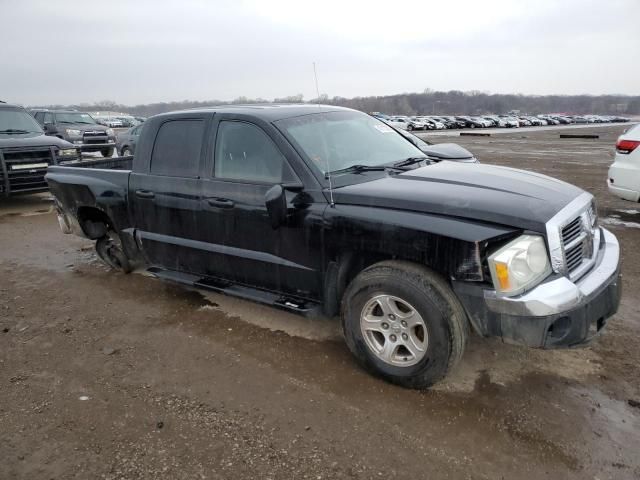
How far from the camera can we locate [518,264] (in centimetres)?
270

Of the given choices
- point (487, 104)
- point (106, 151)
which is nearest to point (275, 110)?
point (106, 151)

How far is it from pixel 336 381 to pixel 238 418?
708 mm

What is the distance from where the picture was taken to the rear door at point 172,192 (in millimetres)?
4094

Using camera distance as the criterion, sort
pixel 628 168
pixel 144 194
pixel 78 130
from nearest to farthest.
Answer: pixel 144 194, pixel 628 168, pixel 78 130

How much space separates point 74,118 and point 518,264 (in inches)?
729

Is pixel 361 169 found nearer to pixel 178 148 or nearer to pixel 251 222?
pixel 251 222

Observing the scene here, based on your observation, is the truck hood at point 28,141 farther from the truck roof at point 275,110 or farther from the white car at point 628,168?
the white car at point 628,168

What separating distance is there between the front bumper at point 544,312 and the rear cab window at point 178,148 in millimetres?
2470

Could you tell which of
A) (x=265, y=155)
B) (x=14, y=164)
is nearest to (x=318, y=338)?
(x=265, y=155)

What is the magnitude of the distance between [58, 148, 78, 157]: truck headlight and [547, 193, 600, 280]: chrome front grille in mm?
9934

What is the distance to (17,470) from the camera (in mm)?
2531

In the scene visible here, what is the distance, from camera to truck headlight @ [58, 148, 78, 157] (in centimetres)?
1002

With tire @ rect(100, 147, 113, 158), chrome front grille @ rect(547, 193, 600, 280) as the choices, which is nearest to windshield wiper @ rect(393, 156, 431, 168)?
chrome front grille @ rect(547, 193, 600, 280)

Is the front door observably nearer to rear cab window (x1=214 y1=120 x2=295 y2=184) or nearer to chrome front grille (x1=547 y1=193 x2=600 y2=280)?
rear cab window (x1=214 y1=120 x2=295 y2=184)
